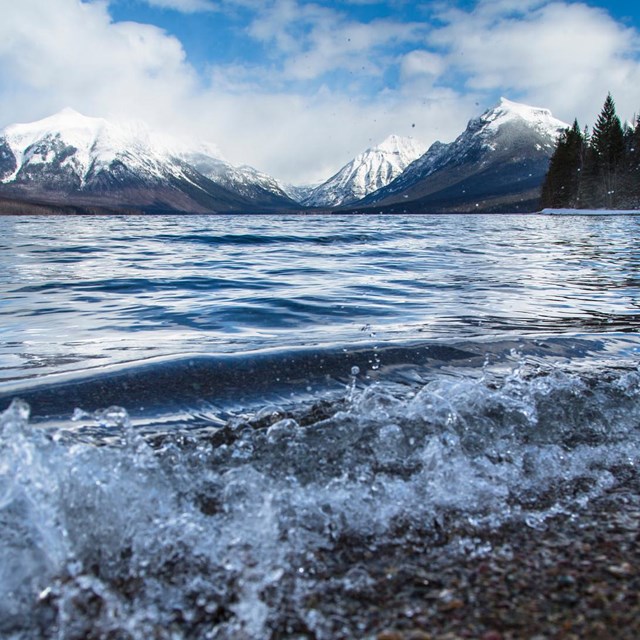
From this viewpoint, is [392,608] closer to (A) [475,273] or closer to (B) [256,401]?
(B) [256,401]

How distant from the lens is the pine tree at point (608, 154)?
258 ft

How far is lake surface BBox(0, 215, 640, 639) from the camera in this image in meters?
1.97

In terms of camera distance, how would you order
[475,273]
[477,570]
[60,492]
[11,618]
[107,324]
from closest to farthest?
[11,618] → [477,570] → [60,492] → [107,324] → [475,273]

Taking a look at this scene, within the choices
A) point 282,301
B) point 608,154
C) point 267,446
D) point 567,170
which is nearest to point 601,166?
point 608,154

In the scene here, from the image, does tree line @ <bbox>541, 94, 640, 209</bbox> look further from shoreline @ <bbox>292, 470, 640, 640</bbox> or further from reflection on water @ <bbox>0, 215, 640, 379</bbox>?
shoreline @ <bbox>292, 470, 640, 640</bbox>

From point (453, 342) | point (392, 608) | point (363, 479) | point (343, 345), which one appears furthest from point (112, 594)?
point (453, 342)

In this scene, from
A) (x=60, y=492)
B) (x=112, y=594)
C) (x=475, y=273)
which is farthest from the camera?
(x=475, y=273)

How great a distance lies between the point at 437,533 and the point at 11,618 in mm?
1673

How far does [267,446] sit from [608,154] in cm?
9085

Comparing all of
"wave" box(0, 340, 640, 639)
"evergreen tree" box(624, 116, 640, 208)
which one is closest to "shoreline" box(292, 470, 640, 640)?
"wave" box(0, 340, 640, 639)

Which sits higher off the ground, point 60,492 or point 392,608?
point 60,492

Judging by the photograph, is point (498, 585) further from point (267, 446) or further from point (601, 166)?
point (601, 166)

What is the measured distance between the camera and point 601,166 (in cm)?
7975

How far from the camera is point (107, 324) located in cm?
693
